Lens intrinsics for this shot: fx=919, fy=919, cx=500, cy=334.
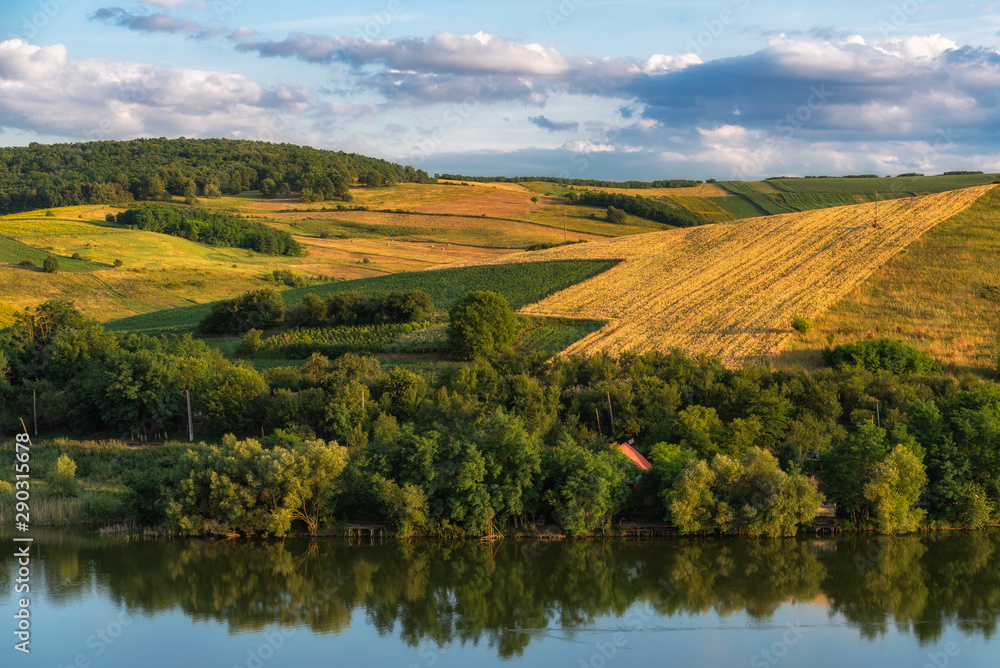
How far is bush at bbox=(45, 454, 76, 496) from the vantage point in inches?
1485

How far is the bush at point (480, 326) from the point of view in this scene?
52.8 meters

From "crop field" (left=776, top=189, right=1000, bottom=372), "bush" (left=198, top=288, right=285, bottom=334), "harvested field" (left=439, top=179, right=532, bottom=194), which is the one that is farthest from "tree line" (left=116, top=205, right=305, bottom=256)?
"crop field" (left=776, top=189, right=1000, bottom=372)

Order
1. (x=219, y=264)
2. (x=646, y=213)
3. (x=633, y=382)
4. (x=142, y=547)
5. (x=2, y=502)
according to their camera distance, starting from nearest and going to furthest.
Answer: (x=142, y=547), (x=2, y=502), (x=633, y=382), (x=219, y=264), (x=646, y=213)

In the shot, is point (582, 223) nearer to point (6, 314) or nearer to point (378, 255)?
point (378, 255)

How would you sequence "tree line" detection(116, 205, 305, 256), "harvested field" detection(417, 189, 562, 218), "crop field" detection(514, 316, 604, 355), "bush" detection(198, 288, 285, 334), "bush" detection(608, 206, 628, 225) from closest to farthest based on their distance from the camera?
"crop field" detection(514, 316, 604, 355) → "bush" detection(198, 288, 285, 334) → "tree line" detection(116, 205, 305, 256) → "bush" detection(608, 206, 628, 225) → "harvested field" detection(417, 189, 562, 218)

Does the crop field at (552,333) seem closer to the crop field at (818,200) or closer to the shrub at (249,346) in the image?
the shrub at (249,346)

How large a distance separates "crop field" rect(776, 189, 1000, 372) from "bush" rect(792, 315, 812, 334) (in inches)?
18.6

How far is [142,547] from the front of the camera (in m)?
33.1

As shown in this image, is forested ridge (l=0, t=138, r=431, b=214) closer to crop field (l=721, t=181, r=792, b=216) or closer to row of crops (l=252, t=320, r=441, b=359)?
crop field (l=721, t=181, r=792, b=216)

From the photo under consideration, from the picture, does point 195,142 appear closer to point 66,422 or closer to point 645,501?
point 66,422

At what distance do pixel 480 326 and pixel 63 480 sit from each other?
23759mm

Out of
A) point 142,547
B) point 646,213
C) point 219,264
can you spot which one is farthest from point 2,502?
point 646,213

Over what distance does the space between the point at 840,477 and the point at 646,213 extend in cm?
7806

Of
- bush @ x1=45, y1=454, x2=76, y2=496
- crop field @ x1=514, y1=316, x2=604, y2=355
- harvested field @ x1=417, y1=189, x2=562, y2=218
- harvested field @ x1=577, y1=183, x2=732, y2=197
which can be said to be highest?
harvested field @ x1=577, y1=183, x2=732, y2=197
